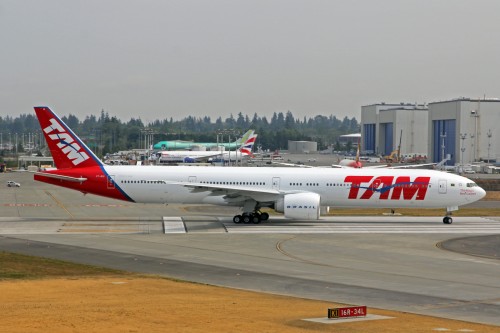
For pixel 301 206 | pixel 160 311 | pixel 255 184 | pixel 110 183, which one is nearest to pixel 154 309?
pixel 160 311

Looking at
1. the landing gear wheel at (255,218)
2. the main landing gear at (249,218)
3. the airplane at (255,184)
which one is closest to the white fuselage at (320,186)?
the airplane at (255,184)

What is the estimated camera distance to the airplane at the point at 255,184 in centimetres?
5538

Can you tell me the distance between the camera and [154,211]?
210 ft

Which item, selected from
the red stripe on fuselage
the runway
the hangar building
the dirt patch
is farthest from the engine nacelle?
the hangar building

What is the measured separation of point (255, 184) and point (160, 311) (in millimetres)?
31286

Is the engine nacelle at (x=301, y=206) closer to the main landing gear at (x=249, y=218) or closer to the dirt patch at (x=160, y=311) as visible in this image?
the main landing gear at (x=249, y=218)

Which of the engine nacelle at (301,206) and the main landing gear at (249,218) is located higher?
the engine nacelle at (301,206)

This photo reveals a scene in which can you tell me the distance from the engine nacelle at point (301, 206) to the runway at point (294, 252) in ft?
3.08

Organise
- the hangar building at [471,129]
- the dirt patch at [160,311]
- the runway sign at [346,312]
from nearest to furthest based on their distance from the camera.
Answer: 1. the dirt patch at [160,311]
2. the runway sign at [346,312]
3. the hangar building at [471,129]

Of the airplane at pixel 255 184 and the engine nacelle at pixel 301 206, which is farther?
the airplane at pixel 255 184

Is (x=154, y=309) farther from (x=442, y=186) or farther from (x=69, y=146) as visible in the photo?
(x=442, y=186)

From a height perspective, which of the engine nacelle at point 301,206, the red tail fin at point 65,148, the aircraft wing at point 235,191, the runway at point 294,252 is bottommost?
the runway at point 294,252

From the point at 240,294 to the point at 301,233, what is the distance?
2088 centimetres

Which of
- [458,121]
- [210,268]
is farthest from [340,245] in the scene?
[458,121]
